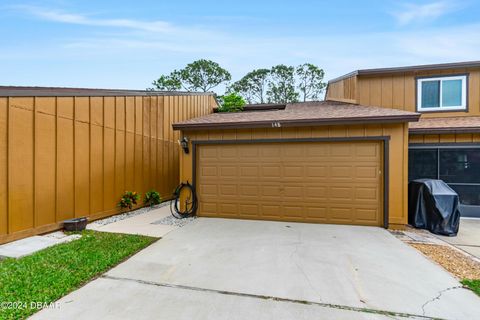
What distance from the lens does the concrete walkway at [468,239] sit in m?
4.86

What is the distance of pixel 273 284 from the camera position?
324 cm

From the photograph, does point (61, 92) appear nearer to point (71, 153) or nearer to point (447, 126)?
point (71, 153)

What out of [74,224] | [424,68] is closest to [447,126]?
[424,68]

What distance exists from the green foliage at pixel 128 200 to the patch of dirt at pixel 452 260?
747 centimetres

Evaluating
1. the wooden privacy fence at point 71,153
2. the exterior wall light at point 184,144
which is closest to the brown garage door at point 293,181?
the exterior wall light at point 184,144

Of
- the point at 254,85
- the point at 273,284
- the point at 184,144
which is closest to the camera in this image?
the point at 273,284

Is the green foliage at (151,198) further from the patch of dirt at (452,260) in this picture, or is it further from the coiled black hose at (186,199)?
the patch of dirt at (452,260)

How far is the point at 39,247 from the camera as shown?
4.40m

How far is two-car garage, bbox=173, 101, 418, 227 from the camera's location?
596cm

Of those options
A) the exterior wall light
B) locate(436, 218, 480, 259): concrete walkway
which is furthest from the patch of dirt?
the exterior wall light

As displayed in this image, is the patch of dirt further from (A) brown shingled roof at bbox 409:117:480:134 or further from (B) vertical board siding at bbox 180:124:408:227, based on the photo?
(A) brown shingled roof at bbox 409:117:480:134

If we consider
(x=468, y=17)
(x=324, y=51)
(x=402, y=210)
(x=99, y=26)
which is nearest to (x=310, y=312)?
(x=402, y=210)

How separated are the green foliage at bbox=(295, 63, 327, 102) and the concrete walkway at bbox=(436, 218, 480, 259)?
69.9 feet

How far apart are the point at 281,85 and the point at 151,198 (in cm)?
2197
